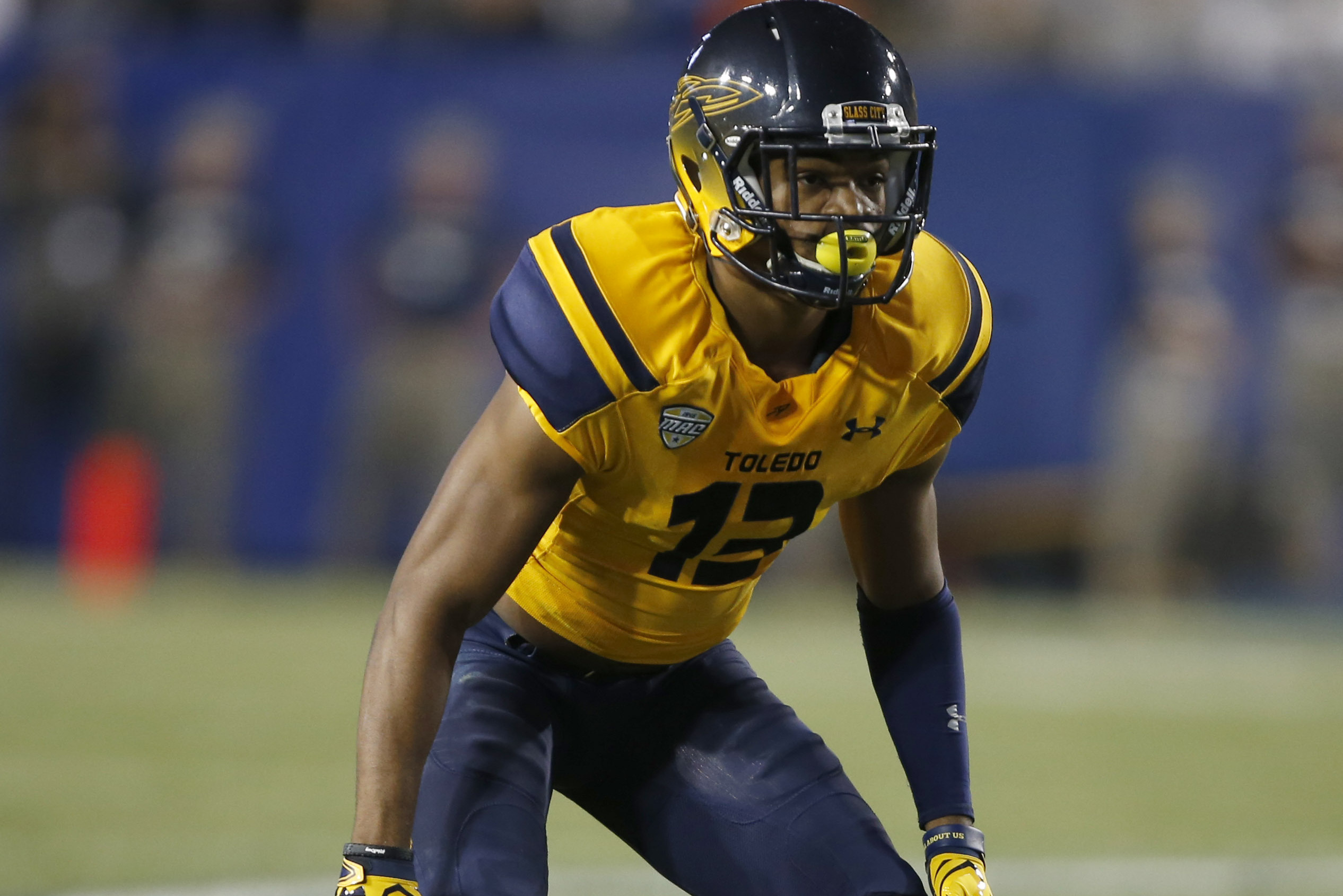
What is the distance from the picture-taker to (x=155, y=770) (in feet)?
17.0

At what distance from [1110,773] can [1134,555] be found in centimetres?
347

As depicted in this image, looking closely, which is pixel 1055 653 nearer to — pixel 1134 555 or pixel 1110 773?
pixel 1134 555

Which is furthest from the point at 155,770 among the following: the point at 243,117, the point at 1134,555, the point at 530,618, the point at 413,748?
the point at 1134,555

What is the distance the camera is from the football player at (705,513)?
2.36 meters

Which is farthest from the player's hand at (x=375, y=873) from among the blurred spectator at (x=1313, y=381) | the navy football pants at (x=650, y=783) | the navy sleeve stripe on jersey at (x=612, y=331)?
the blurred spectator at (x=1313, y=381)

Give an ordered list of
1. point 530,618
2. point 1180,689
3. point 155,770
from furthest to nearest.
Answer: point 1180,689 → point 155,770 → point 530,618

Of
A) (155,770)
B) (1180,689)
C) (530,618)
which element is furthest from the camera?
(1180,689)

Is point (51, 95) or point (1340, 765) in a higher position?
point (51, 95)

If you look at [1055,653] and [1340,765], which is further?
[1055,653]

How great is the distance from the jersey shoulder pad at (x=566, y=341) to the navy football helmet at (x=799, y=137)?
227 millimetres

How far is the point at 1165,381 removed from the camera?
8.90 metres

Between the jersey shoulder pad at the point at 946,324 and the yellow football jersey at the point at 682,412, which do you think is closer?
the yellow football jersey at the point at 682,412

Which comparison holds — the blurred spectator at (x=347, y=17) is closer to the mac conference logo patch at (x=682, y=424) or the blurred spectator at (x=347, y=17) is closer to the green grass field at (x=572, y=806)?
the green grass field at (x=572, y=806)

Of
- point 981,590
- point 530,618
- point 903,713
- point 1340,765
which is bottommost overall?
point 981,590
